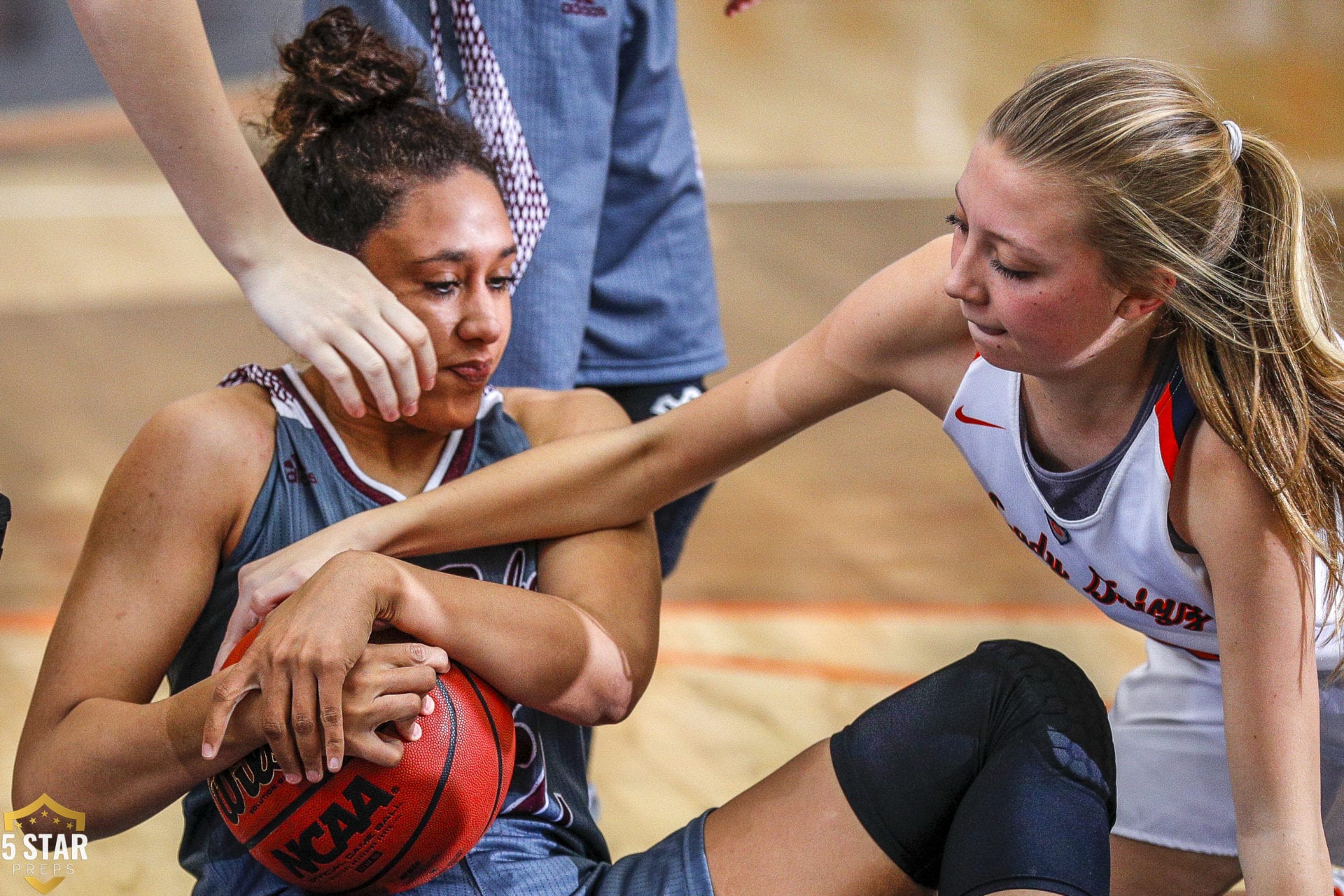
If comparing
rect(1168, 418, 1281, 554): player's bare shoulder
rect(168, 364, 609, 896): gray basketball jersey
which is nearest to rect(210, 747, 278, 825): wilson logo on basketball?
rect(168, 364, 609, 896): gray basketball jersey

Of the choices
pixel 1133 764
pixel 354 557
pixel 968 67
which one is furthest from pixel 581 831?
pixel 968 67

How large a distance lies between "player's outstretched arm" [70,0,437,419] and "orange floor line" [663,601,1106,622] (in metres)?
1.91

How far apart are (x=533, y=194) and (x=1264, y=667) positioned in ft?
4.00

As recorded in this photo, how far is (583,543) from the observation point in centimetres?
172

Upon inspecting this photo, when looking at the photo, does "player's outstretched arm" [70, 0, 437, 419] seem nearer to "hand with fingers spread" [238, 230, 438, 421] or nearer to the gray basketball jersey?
"hand with fingers spread" [238, 230, 438, 421]

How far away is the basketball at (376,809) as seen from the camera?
4.43 ft

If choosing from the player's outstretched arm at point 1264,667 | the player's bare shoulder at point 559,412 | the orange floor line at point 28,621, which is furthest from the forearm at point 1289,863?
the orange floor line at point 28,621

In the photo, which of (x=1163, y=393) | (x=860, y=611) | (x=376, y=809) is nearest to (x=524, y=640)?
(x=376, y=809)

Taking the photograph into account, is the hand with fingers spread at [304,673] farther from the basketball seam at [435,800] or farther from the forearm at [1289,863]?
the forearm at [1289,863]

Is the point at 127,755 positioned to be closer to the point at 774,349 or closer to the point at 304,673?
the point at 304,673

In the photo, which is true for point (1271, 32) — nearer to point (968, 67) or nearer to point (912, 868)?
point (968, 67)

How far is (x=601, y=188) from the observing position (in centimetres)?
217

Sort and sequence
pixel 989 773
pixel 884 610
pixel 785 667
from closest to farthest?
1. pixel 989 773
2. pixel 785 667
3. pixel 884 610

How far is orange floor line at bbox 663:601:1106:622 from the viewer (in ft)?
10.9
